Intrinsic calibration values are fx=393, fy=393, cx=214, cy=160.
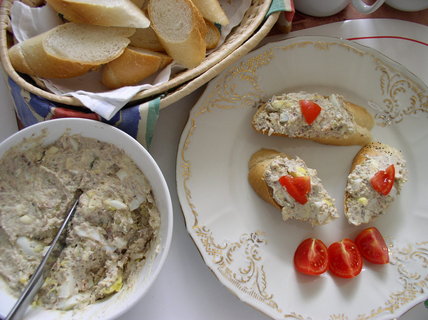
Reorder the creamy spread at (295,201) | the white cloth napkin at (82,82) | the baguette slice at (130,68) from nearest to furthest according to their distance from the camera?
1. the white cloth napkin at (82,82)
2. the baguette slice at (130,68)
3. the creamy spread at (295,201)

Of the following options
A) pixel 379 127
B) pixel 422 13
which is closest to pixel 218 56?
pixel 379 127

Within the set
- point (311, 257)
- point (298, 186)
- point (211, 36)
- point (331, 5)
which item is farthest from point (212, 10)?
point (311, 257)

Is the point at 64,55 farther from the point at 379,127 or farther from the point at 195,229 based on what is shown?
the point at 379,127

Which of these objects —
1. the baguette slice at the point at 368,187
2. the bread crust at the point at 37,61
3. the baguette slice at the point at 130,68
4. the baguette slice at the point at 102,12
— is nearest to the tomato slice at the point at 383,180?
the baguette slice at the point at 368,187

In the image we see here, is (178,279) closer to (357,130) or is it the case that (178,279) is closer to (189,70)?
(189,70)

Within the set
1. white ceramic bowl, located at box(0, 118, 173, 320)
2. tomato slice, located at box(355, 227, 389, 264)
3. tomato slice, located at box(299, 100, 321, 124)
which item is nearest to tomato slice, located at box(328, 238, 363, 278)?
tomato slice, located at box(355, 227, 389, 264)


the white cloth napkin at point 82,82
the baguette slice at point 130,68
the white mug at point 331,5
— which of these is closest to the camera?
the white cloth napkin at point 82,82

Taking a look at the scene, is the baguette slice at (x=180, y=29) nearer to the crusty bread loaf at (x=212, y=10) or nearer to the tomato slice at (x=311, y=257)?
the crusty bread loaf at (x=212, y=10)
